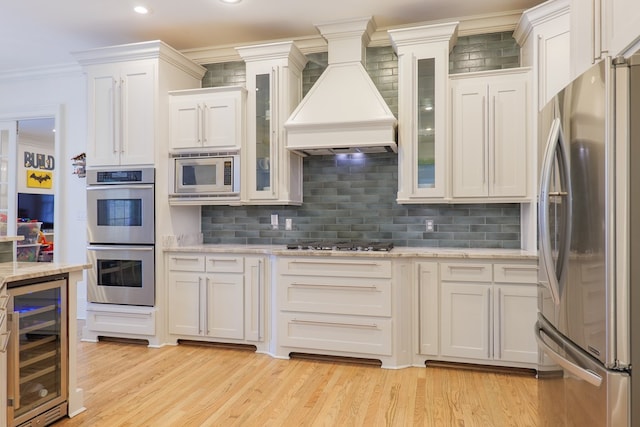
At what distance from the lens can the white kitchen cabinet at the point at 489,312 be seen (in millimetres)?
3184

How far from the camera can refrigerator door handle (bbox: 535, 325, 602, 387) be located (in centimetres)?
147

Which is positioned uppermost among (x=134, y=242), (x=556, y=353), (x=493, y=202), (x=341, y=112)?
(x=341, y=112)

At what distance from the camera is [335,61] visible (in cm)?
373

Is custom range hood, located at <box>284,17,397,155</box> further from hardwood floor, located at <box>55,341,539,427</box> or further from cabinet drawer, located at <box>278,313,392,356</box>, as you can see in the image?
hardwood floor, located at <box>55,341,539,427</box>

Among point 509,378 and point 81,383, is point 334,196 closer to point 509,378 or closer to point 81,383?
point 509,378

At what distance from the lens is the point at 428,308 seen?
337 cm

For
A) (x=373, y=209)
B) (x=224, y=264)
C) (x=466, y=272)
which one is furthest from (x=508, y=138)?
(x=224, y=264)

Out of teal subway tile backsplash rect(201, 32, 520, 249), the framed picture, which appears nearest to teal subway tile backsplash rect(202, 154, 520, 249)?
teal subway tile backsplash rect(201, 32, 520, 249)

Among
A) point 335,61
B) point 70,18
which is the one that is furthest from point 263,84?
point 70,18

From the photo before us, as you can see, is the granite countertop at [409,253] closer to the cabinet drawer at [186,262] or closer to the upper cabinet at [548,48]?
the cabinet drawer at [186,262]

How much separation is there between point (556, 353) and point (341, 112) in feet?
8.02

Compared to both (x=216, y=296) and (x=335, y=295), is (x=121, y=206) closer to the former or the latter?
(x=216, y=296)

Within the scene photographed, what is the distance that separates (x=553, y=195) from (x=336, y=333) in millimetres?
2147

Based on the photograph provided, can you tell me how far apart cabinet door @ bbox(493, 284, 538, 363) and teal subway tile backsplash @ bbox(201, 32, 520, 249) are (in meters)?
0.64
